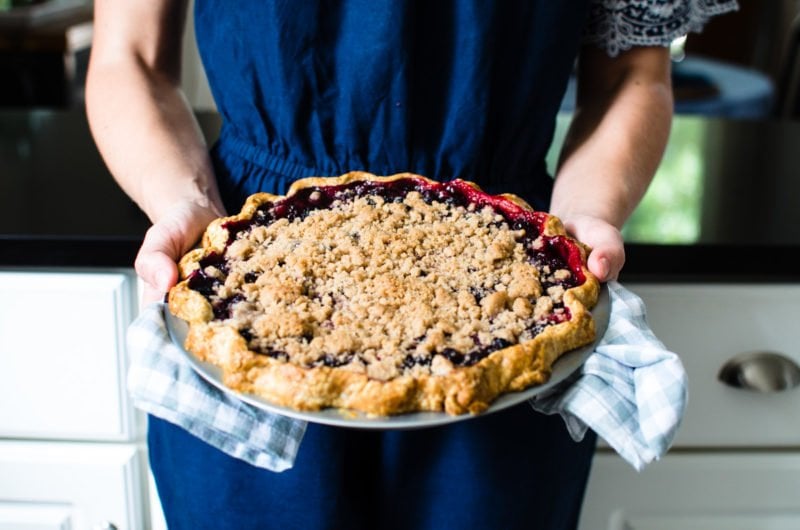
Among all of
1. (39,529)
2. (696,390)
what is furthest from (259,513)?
(696,390)

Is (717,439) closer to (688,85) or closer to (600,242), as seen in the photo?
(600,242)

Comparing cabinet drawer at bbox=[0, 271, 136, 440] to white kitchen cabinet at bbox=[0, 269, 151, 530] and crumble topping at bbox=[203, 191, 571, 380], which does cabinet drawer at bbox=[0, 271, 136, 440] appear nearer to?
white kitchen cabinet at bbox=[0, 269, 151, 530]

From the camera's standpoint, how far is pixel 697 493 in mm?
1060

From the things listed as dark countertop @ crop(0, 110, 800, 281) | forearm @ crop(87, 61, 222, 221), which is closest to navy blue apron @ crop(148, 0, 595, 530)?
forearm @ crop(87, 61, 222, 221)

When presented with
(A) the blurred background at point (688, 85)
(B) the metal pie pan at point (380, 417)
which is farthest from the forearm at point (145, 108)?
(A) the blurred background at point (688, 85)

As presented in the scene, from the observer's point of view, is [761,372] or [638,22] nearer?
[638,22]

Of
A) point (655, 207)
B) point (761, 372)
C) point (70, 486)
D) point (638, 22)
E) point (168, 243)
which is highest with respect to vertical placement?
point (638, 22)

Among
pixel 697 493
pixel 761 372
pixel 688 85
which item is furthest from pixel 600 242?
pixel 688 85

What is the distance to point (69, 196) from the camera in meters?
1.02

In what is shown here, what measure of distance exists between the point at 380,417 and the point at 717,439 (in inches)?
26.8

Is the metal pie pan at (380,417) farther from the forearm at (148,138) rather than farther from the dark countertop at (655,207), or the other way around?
the dark countertop at (655,207)

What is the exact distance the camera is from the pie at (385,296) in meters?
0.54

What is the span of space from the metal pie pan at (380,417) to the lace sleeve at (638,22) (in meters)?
0.37

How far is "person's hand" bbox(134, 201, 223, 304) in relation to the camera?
25.4 inches
